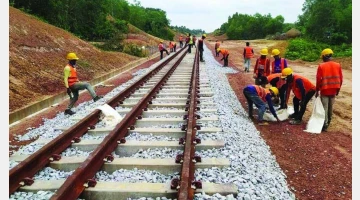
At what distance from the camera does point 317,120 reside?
7.23 m

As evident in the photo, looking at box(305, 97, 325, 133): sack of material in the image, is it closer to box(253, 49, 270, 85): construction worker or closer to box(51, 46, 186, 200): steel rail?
box(253, 49, 270, 85): construction worker

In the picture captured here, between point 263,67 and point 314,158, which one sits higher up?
point 263,67

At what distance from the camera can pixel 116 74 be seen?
1642 cm

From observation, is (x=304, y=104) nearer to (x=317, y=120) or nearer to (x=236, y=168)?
(x=317, y=120)

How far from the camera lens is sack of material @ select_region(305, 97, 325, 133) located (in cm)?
712

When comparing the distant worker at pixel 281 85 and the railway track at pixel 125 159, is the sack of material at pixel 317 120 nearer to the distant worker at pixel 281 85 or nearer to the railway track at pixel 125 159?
the distant worker at pixel 281 85

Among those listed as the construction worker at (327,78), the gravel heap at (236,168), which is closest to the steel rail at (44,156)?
the gravel heap at (236,168)

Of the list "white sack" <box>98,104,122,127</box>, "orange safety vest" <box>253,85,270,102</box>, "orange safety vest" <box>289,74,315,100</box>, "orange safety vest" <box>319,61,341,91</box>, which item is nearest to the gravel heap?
"white sack" <box>98,104,122,127</box>

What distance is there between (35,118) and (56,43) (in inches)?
363

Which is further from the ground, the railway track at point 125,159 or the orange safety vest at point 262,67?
the orange safety vest at point 262,67

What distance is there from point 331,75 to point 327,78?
94 mm

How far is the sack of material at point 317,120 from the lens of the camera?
7125mm

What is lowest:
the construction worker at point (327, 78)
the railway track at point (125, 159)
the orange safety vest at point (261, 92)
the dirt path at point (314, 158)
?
the dirt path at point (314, 158)

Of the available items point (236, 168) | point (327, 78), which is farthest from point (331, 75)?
point (236, 168)
